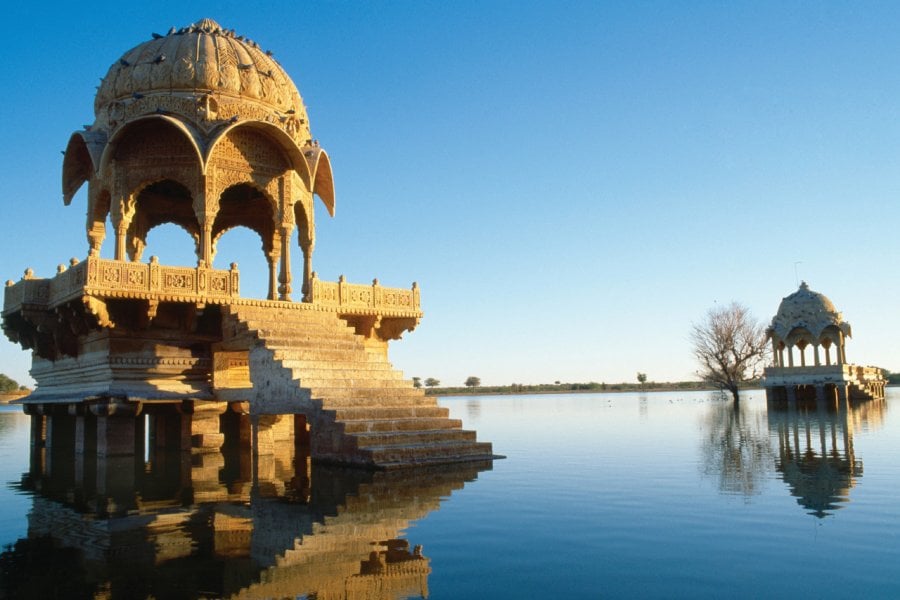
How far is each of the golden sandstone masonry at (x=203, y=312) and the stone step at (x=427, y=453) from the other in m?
0.05

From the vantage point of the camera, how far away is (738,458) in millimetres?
13781

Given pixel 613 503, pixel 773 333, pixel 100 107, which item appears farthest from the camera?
A: pixel 773 333

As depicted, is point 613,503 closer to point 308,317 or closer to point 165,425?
point 308,317

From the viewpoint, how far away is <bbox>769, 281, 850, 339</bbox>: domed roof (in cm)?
4597

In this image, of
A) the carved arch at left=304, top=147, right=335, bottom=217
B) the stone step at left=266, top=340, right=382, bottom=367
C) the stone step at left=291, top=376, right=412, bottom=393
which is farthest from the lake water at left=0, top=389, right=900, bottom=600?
the carved arch at left=304, top=147, right=335, bottom=217

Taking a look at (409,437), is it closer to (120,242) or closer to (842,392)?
(120,242)

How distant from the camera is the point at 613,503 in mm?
9125

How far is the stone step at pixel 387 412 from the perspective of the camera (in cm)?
1341

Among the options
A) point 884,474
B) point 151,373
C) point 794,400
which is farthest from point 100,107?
point 794,400

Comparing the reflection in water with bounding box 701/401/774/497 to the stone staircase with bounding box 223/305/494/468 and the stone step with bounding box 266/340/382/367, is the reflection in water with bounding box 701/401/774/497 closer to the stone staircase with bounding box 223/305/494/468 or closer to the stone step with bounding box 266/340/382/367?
the stone staircase with bounding box 223/305/494/468

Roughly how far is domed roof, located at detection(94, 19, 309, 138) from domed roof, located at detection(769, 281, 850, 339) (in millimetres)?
36642

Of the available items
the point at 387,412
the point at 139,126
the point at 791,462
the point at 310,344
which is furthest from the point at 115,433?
the point at 791,462

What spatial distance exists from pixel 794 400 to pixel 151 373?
37.1m

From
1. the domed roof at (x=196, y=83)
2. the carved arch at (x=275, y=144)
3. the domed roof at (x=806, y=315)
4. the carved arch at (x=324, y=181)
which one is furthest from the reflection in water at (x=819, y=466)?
the domed roof at (x=806, y=315)
